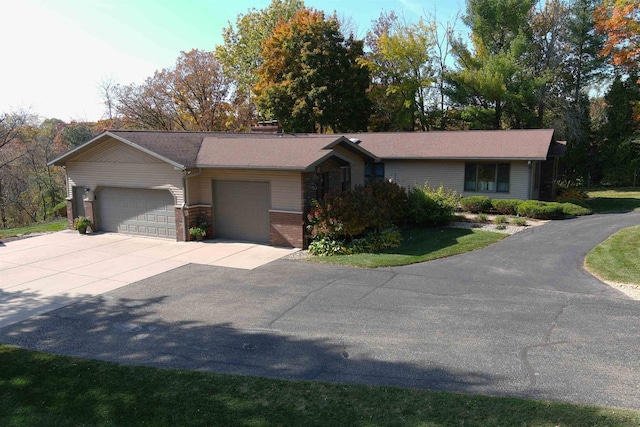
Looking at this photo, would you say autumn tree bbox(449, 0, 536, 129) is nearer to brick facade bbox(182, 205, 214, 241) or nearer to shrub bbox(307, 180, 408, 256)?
shrub bbox(307, 180, 408, 256)

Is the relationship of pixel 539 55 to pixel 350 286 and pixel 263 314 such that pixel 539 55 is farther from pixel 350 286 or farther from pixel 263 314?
pixel 263 314

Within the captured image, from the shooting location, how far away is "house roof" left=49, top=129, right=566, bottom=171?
16.0 m

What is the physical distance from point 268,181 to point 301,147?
1.77 metres

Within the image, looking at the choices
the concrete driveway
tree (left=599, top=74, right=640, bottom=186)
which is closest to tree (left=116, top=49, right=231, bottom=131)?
the concrete driveway

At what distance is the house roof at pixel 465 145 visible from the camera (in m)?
22.6

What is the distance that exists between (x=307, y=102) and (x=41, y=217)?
2139 centimetres

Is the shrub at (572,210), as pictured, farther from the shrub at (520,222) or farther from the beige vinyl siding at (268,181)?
the beige vinyl siding at (268,181)

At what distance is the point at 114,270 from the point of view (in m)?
13.0

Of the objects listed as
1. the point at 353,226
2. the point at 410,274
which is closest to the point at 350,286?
the point at 410,274

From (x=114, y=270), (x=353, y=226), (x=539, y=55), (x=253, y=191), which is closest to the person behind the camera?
(x=114, y=270)

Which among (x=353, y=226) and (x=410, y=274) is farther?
(x=353, y=226)

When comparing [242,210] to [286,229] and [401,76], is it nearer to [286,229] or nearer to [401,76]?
[286,229]

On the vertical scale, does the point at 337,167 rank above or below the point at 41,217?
above

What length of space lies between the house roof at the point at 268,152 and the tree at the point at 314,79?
16.5 m
